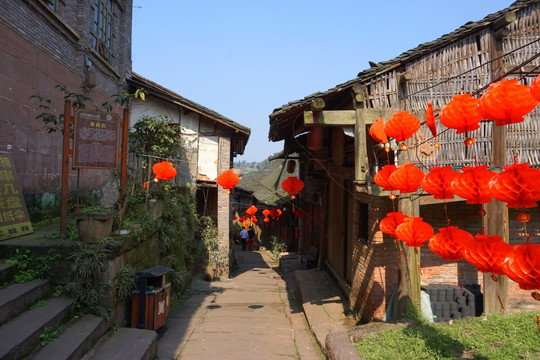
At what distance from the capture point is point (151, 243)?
962 cm

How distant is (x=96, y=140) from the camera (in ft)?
24.7

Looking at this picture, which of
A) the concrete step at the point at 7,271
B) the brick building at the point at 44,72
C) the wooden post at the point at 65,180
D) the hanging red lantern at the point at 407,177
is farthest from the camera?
the brick building at the point at 44,72

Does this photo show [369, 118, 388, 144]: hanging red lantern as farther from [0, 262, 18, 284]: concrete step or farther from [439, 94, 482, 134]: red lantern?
[0, 262, 18, 284]: concrete step

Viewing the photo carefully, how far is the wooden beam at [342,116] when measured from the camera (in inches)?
302

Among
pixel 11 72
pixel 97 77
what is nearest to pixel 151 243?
pixel 11 72

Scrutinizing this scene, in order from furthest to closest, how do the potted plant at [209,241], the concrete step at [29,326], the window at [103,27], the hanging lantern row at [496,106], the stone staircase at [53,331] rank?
the potted plant at [209,241], the window at [103,27], the stone staircase at [53,331], the concrete step at [29,326], the hanging lantern row at [496,106]

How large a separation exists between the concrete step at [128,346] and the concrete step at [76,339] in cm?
18

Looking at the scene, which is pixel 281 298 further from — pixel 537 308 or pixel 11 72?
pixel 11 72

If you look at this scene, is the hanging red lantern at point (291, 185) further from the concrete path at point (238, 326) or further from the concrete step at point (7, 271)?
the concrete step at point (7, 271)

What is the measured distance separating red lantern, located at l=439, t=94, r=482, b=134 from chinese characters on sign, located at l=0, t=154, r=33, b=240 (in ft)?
24.6

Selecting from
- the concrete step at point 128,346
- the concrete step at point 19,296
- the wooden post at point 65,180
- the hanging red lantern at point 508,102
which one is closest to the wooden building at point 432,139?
the hanging red lantern at point 508,102

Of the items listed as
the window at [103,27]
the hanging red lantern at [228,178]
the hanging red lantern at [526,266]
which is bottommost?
the hanging red lantern at [526,266]

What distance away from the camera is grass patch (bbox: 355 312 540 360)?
18.9ft

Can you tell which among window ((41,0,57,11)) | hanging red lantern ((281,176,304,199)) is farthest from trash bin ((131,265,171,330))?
window ((41,0,57,11))
